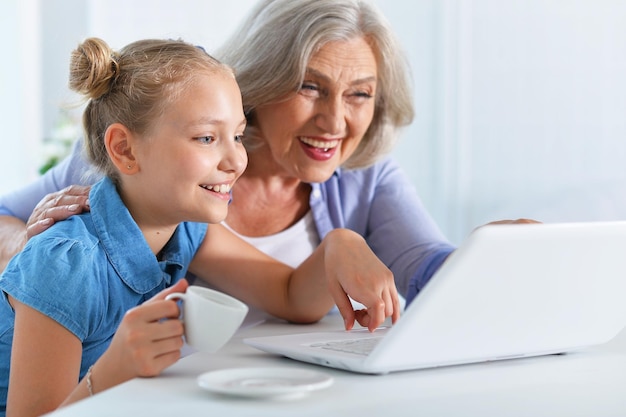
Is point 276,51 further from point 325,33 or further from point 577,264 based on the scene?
point 577,264

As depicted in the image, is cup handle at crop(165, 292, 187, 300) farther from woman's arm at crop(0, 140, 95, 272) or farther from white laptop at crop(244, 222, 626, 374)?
woman's arm at crop(0, 140, 95, 272)

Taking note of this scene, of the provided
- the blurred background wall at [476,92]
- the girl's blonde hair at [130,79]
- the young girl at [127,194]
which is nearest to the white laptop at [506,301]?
the young girl at [127,194]

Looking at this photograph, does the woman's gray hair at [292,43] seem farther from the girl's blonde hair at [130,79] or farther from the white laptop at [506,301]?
the white laptop at [506,301]

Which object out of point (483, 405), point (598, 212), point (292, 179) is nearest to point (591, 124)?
point (598, 212)

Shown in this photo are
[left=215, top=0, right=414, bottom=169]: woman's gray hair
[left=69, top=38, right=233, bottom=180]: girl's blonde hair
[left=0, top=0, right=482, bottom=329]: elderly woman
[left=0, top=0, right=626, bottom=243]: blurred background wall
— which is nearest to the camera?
[left=69, top=38, right=233, bottom=180]: girl's blonde hair

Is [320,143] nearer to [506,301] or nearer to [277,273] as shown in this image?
[277,273]

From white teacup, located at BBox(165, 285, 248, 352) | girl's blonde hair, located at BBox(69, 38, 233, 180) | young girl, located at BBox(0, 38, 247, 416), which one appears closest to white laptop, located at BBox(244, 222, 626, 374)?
white teacup, located at BBox(165, 285, 248, 352)

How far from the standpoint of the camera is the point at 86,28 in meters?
4.16

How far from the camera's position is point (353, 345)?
1.12 m

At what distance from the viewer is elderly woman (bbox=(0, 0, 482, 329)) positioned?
1.64 m

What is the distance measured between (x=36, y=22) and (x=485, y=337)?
3609 mm

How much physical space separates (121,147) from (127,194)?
0.25ft

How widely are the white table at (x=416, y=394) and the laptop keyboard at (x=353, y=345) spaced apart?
55 millimetres

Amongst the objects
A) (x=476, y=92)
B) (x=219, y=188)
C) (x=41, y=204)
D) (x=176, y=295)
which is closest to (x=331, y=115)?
(x=219, y=188)
